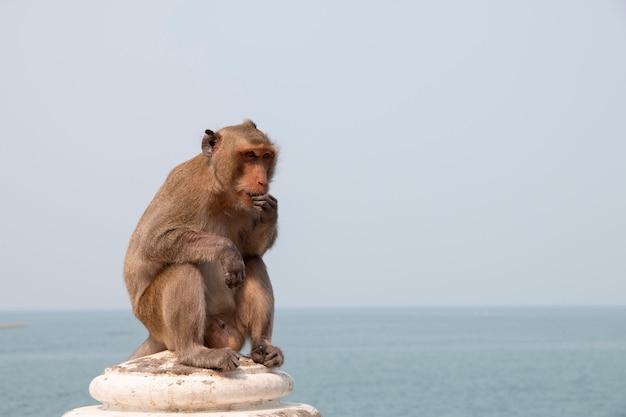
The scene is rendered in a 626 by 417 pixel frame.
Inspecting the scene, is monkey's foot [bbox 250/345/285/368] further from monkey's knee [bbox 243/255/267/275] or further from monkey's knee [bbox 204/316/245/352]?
monkey's knee [bbox 243/255/267/275]

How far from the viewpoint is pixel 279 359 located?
8.12 metres

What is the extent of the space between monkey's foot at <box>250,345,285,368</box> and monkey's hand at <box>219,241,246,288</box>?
57cm

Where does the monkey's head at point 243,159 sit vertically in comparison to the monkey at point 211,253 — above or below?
above

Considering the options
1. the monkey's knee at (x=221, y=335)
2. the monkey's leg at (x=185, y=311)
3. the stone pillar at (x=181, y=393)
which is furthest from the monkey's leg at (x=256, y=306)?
the stone pillar at (x=181, y=393)

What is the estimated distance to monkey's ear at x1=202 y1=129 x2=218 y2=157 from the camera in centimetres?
838

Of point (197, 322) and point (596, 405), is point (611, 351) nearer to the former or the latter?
point (596, 405)

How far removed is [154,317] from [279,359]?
1069 mm

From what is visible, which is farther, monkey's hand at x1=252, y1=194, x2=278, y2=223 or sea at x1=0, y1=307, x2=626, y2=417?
sea at x1=0, y1=307, x2=626, y2=417

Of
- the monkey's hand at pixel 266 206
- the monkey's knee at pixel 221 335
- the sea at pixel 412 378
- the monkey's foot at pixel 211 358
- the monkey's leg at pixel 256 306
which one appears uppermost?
the monkey's hand at pixel 266 206

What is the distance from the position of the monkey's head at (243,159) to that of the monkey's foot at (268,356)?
1.17 meters

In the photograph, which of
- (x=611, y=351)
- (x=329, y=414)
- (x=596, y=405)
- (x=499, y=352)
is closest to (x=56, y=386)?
(x=329, y=414)

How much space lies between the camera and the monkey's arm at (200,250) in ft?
26.4

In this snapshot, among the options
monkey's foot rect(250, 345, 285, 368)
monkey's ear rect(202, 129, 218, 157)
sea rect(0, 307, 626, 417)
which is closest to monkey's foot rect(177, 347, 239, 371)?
monkey's foot rect(250, 345, 285, 368)

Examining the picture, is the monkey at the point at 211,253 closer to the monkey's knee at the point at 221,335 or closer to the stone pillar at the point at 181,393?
the monkey's knee at the point at 221,335
